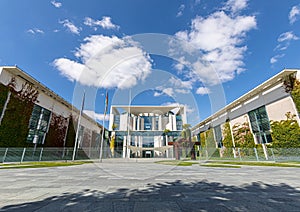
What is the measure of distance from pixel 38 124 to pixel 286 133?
3192 centimetres

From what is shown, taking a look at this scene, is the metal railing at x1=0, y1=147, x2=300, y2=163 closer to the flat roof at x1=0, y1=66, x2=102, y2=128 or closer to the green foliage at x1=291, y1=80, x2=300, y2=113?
the green foliage at x1=291, y1=80, x2=300, y2=113

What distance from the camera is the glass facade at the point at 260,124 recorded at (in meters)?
21.8

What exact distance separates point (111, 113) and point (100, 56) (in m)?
38.3

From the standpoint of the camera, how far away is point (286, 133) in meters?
18.6

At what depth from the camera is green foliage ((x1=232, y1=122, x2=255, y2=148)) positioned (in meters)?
24.9

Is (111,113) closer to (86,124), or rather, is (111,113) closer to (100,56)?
(86,124)

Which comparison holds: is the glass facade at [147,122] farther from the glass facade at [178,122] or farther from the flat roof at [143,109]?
the glass facade at [178,122]

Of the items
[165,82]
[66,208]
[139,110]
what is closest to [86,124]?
[139,110]

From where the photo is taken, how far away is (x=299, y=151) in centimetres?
1584

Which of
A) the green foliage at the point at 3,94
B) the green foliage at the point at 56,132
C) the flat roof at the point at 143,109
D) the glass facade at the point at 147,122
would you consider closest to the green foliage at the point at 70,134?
the green foliage at the point at 56,132

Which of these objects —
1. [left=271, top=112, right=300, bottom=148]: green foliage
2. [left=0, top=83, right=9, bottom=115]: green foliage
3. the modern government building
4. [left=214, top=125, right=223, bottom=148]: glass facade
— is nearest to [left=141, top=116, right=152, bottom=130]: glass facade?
A: the modern government building

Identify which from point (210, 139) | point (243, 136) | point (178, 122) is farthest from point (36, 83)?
point (210, 139)

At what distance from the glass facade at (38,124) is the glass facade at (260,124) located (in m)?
31.7

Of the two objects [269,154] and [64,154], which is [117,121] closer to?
[64,154]
